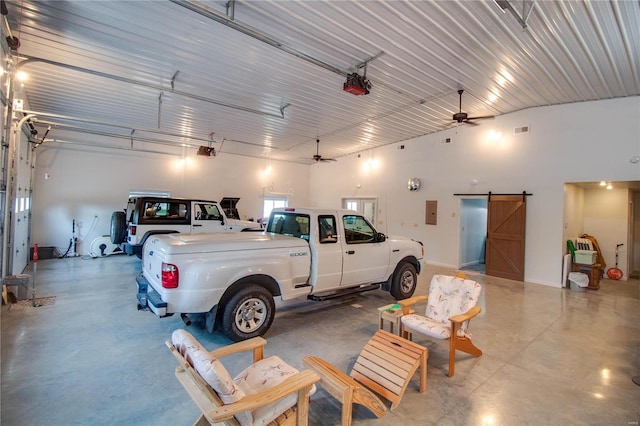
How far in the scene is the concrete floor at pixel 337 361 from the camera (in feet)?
7.69

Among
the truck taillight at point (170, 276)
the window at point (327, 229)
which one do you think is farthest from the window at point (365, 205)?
the truck taillight at point (170, 276)

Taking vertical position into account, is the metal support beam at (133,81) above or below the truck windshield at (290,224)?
above

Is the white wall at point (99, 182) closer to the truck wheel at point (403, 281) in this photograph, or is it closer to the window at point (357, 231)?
the window at point (357, 231)

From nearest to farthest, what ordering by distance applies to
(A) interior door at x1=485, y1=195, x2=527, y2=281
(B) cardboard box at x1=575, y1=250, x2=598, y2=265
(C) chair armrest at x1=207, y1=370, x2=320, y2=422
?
(C) chair armrest at x1=207, y1=370, x2=320, y2=422
(B) cardboard box at x1=575, y1=250, x2=598, y2=265
(A) interior door at x1=485, y1=195, x2=527, y2=281

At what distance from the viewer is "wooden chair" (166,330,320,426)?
157 cm

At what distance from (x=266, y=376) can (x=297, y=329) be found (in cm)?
190

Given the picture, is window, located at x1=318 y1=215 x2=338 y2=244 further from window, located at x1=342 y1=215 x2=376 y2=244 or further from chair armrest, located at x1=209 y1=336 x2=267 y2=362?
chair armrest, located at x1=209 y1=336 x2=267 y2=362

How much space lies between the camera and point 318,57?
4523 mm

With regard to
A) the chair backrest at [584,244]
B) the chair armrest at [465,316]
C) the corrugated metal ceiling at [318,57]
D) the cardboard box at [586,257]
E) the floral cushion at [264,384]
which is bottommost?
the floral cushion at [264,384]

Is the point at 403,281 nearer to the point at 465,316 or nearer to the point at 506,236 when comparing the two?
the point at 465,316

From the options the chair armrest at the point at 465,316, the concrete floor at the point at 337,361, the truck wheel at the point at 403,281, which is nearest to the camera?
the concrete floor at the point at 337,361

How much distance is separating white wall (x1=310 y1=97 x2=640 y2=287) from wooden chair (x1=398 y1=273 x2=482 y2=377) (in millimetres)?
4648

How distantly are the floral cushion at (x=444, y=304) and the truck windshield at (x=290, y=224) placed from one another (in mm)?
1758

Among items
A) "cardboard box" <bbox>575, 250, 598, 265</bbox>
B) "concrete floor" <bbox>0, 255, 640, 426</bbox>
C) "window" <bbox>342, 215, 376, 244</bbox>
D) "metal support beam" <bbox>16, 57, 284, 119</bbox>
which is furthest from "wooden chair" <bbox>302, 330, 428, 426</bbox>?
"cardboard box" <bbox>575, 250, 598, 265</bbox>
